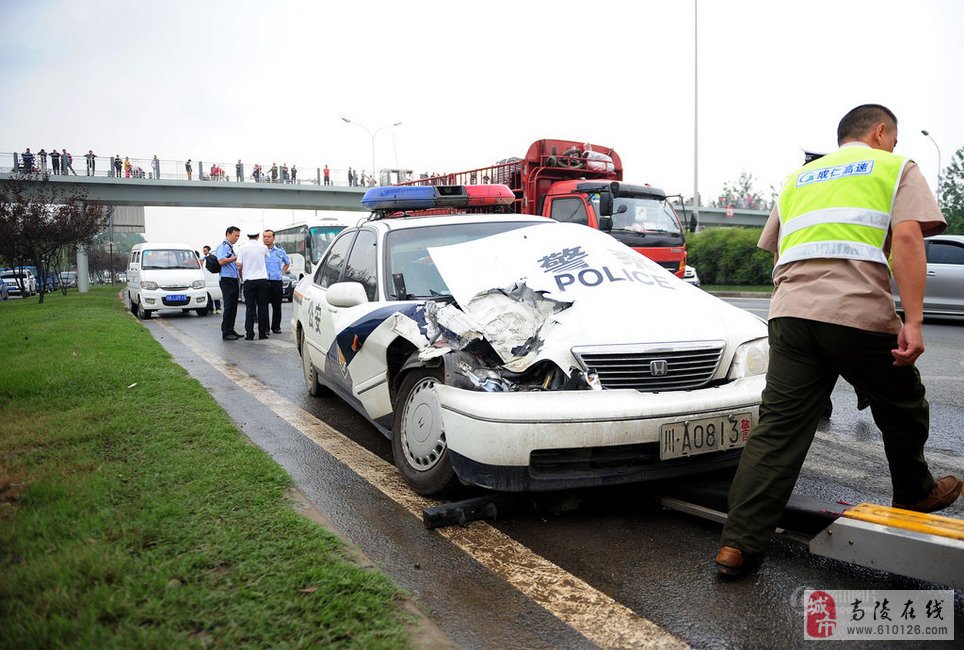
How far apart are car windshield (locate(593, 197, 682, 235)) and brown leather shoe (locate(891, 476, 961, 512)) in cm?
1048

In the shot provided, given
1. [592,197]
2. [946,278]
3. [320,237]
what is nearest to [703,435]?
[592,197]

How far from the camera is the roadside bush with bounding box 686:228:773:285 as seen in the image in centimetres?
2388

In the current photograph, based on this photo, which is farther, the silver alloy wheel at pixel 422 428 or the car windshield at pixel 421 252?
the car windshield at pixel 421 252

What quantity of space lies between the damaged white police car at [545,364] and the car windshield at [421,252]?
13 mm

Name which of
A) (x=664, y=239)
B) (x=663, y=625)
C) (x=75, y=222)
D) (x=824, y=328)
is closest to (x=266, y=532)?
(x=663, y=625)

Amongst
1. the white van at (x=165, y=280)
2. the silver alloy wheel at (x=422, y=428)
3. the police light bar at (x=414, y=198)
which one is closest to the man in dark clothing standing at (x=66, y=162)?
the white van at (x=165, y=280)

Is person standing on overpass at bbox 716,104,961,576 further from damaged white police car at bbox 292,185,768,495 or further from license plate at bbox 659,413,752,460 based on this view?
damaged white police car at bbox 292,185,768,495

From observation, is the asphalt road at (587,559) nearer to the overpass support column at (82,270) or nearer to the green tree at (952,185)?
the overpass support column at (82,270)

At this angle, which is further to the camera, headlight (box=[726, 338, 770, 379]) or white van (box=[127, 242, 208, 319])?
white van (box=[127, 242, 208, 319])

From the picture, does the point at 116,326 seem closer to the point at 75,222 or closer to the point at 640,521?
the point at 640,521

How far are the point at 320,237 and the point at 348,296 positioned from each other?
79.6 ft

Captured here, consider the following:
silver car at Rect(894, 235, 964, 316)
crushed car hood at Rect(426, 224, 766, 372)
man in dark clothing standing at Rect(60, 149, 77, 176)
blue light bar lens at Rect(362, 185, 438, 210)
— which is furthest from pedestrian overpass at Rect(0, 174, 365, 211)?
crushed car hood at Rect(426, 224, 766, 372)

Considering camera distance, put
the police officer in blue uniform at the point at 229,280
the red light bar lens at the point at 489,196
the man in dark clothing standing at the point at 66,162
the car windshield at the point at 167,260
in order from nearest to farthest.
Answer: the red light bar lens at the point at 489,196
the police officer in blue uniform at the point at 229,280
the car windshield at the point at 167,260
the man in dark clothing standing at the point at 66,162

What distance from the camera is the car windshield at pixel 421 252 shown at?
444 centimetres
